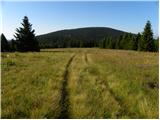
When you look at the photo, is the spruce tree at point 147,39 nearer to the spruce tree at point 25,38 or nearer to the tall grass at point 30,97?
the spruce tree at point 25,38

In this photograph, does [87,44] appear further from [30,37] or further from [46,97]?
[46,97]

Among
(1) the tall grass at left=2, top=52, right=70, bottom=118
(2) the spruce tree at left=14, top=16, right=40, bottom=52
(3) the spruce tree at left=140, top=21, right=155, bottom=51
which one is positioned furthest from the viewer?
(3) the spruce tree at left=140, top=21, right=155, bottom=51

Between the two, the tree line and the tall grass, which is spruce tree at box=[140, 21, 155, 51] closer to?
the tree line

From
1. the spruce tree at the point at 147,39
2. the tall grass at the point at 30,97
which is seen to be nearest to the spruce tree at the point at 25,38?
the spruce tree at the point at 147,39

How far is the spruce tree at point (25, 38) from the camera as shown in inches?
1708

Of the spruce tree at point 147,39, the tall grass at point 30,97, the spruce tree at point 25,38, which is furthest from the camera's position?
the spruce tree at point 147,39

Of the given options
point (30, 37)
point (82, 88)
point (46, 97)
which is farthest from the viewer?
point (30, 37)

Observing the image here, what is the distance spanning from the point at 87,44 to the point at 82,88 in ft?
298

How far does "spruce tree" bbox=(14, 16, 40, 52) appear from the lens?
4338 cm

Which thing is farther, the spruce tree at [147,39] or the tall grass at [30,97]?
the spruce tree at [147,39]

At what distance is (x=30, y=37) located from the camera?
44.1m

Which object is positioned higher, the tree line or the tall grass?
the tree line

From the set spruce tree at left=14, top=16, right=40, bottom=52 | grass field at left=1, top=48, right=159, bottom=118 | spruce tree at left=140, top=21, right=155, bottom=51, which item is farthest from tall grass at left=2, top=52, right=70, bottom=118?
spruce tree at left=140, top=21, right=155, bottom=51

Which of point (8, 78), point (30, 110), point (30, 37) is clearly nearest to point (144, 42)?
point (30, 37)
